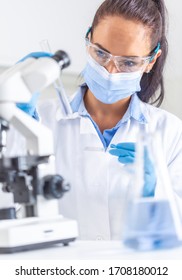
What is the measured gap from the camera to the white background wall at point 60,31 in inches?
88.4

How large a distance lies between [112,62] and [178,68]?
140 cm

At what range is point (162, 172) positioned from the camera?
966mm

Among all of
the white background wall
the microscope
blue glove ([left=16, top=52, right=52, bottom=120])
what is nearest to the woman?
blue glove ([left=16, top=52, right=52, bottom=120])

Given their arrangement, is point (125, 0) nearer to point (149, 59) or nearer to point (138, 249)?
point (149, 59)

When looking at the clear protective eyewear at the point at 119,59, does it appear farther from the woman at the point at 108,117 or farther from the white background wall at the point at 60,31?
the white background wall at the point at 60,31

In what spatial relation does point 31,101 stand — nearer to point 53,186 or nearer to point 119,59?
point 53,186

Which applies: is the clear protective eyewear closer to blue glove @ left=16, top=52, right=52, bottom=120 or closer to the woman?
the woman

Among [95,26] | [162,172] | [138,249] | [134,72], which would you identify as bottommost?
[138,249]

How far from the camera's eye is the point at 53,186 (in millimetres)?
994

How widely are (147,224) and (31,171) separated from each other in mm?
253

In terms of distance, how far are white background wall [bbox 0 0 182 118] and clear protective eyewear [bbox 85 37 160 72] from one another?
0.72 metres

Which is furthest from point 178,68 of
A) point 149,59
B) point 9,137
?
point 9,137

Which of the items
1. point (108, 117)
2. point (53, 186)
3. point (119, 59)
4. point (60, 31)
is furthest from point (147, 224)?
point (60, 31)

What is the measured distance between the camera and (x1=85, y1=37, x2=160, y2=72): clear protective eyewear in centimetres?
154
